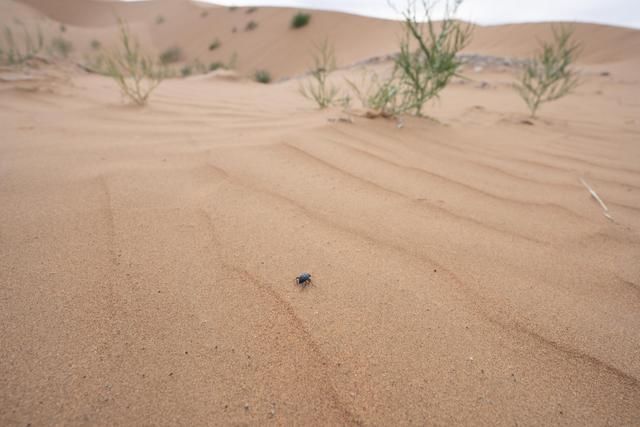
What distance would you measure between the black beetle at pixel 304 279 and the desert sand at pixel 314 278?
0.03 meters

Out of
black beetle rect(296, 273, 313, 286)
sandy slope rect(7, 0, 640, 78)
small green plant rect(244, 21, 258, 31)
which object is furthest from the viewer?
small green plant rect(244, 21, 258, 31)

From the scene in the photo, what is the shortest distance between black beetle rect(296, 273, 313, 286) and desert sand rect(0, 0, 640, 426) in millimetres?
27

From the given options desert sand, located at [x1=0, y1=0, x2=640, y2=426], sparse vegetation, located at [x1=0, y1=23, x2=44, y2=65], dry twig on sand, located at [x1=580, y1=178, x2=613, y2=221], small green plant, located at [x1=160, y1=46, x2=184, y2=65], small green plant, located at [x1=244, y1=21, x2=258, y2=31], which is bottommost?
dry twig on sand, located at [x1=580, y1=178, x2=613, y2=221]

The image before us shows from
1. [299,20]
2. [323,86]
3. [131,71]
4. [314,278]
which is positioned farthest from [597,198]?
[299,20]

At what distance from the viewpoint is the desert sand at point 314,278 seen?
1.80ft

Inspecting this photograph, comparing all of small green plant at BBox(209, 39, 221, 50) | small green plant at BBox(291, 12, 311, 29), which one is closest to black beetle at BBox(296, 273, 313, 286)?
small green plant at BBox(291, 12, 311, 29)

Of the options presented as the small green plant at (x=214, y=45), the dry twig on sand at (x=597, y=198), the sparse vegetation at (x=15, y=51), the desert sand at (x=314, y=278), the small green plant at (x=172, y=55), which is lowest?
the dry twig on sand at (x=597, y=198)

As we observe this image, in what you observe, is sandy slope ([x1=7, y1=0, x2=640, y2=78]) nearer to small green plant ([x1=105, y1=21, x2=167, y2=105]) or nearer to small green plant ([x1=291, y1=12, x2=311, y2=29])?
small green plant ([x1=291, y1=12, x2=311, y2=29])

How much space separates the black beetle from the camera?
0.76 metres

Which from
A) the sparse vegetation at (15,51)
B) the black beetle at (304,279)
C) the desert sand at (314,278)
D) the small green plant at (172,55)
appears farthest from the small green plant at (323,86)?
the small green plant at (172,55)

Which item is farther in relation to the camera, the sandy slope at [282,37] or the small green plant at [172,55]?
the small green plant at [172,55]

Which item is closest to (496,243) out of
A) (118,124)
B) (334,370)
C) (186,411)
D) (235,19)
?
(334,370)

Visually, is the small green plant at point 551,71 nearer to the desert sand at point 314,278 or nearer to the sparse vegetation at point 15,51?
the desert sand at point 314,278

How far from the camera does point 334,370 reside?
1.95 feet
